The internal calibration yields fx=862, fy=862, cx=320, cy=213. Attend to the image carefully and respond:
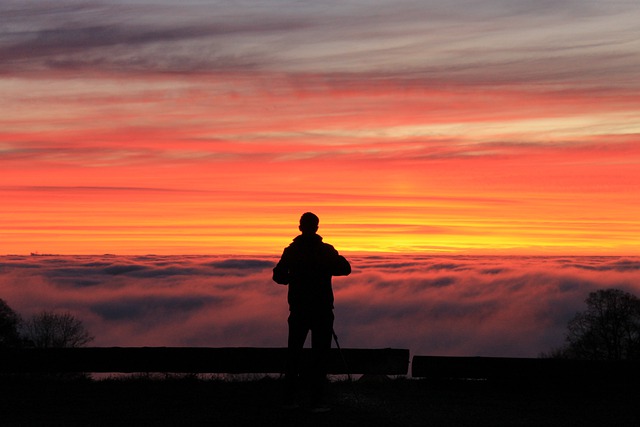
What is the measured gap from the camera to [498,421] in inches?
421

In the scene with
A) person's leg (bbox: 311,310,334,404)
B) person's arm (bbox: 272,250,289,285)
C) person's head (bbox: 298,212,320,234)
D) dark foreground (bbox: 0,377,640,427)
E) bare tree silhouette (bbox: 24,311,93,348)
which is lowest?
dark foreground (bbox: 0,377,640,427)

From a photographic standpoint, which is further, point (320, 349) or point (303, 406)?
point (303, 406)

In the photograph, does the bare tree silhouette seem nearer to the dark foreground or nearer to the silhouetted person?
the dark foreground

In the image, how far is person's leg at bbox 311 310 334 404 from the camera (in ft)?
36.1

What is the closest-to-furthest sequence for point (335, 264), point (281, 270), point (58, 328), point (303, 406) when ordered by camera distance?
point (335, 264) < point (281, 270) < point (303, 406) < point (58, 328)

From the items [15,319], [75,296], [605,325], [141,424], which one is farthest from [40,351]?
[75,296]

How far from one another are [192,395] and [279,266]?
269cm

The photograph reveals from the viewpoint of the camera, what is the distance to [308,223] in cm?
1102

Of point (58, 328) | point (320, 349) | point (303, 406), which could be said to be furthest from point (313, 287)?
point (58, 328)

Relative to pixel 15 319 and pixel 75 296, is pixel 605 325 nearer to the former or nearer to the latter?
pixel 15 319

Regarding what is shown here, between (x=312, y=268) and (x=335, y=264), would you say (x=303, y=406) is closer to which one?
(x=312, y=268)

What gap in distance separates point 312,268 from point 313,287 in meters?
0.24

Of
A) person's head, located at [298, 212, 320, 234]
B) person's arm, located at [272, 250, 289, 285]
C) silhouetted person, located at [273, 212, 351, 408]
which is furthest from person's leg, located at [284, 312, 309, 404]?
person's head, located at [298, 212, 320, 234]

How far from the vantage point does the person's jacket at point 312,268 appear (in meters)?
11.0
